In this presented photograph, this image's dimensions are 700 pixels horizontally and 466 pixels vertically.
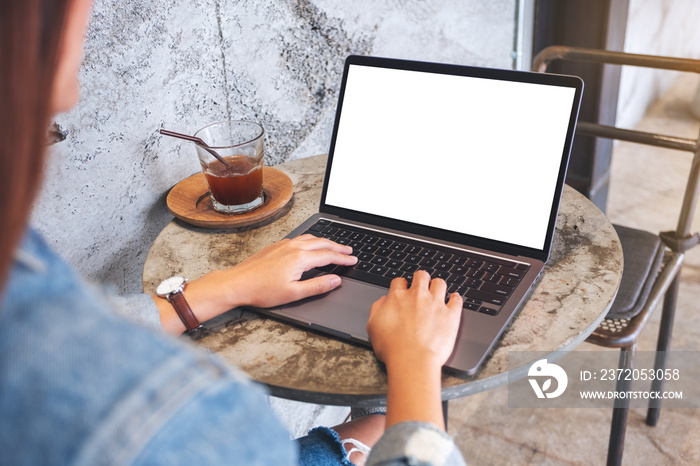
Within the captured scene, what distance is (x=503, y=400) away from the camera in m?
1.66

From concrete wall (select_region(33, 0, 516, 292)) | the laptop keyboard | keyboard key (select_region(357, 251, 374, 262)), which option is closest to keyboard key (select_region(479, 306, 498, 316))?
the laptop keyboard

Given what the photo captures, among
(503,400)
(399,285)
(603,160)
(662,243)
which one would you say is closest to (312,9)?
(399,285)

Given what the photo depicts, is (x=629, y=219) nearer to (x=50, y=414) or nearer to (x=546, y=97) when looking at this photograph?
(x=546, y=97)

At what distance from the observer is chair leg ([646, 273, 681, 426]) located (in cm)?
138

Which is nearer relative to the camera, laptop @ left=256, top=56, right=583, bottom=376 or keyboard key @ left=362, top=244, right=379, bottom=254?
laptop @ left=256, top=56, right=583, bottom=376

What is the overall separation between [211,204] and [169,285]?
0.96ft

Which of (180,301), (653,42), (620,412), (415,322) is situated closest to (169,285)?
(180,301)

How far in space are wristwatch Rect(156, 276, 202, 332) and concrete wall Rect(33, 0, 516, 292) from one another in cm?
28

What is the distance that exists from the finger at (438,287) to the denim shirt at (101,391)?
1.38 feet

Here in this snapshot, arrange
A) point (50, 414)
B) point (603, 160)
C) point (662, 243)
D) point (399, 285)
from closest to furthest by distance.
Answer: point (50, 414), point (399, 285), point (662, 243), point (603, 160)

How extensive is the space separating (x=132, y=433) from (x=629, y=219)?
8.39 feet

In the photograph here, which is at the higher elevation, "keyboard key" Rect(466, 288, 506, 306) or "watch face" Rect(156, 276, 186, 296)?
"watch face" Rect(156, 276, 186, 296)

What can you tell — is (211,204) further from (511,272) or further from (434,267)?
(511,272)

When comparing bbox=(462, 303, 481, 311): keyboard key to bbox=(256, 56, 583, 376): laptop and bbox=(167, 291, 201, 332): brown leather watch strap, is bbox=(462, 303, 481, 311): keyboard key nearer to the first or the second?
bbox=(256, 56, 583, 376): laptop
